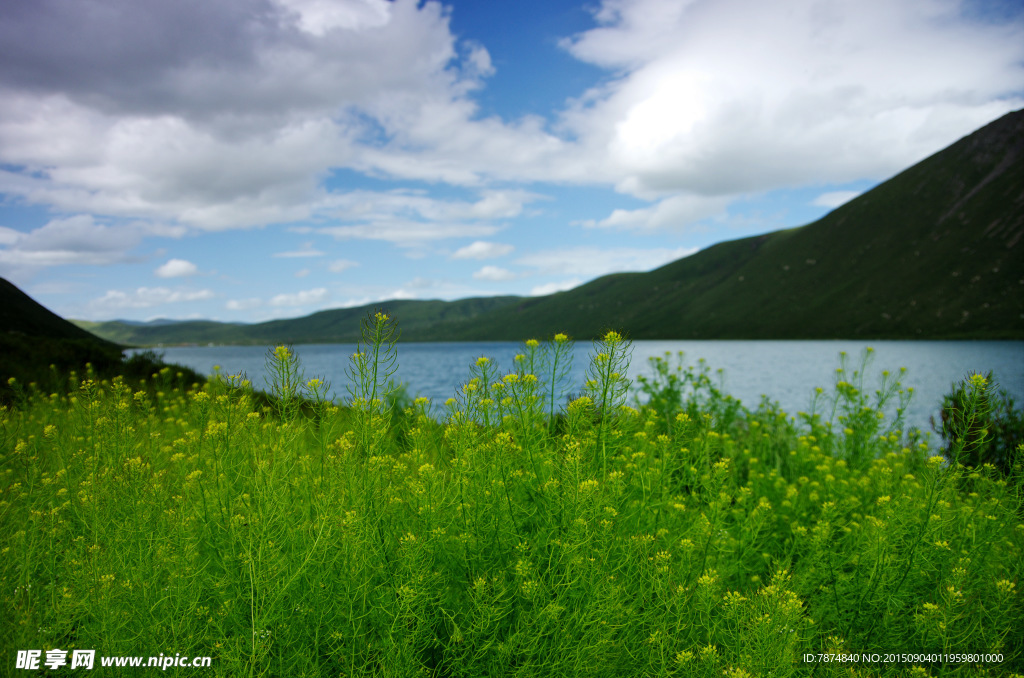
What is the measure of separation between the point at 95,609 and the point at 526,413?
249 centimetres

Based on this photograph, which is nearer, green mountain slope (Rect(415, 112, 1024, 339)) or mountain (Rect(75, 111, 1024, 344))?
mountain (Rect(75, 111, 1024, 344))

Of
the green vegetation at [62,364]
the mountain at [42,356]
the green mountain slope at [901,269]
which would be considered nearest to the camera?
the green vegetation at [62,364]

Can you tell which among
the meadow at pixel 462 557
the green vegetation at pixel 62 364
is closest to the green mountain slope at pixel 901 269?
the green vegetation at pixel 62 364

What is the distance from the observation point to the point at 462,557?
2.90 meters

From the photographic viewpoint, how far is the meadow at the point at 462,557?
7.96 ft

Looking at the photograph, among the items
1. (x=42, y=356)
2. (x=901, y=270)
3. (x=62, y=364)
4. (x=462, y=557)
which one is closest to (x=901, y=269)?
(x=901, y=270)

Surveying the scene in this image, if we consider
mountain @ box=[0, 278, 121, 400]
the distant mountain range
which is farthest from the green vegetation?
the distant mountain range

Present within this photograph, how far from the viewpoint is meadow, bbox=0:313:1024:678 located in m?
2.43

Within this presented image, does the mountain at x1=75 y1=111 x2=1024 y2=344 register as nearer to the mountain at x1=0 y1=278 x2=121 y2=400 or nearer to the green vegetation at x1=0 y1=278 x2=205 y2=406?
the mountain at x1=0 y1=278 x2=121 y2=400

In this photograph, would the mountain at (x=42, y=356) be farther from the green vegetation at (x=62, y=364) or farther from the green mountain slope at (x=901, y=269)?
the green mountain slope at (x=901, y=269)

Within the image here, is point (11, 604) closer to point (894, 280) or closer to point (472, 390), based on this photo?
point (472, 390)

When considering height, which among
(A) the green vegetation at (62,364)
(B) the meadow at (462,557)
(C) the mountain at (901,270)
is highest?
(C) the mountain at (901,270)

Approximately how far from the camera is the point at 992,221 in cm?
11125

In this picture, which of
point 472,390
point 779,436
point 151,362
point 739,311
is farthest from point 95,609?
point 739,311
